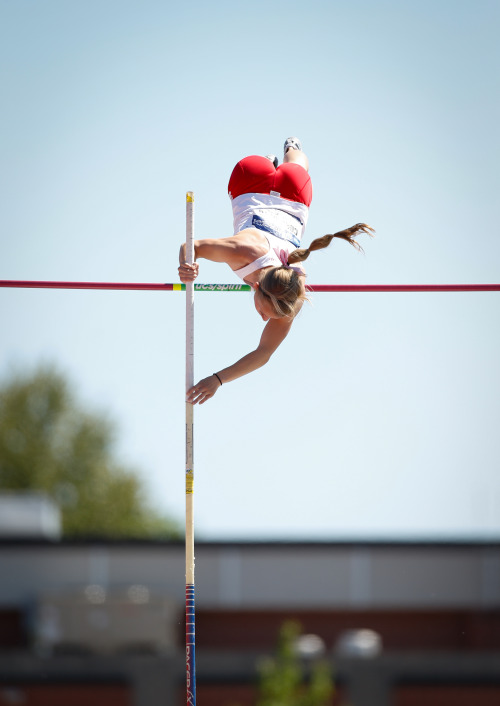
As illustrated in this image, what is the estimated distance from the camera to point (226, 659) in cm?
1633

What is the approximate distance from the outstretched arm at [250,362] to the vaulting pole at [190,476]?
10 centimetres

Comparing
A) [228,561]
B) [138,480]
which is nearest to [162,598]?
[228,561]

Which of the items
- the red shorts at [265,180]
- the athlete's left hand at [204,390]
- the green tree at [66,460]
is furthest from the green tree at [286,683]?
the green tree at [66,460]

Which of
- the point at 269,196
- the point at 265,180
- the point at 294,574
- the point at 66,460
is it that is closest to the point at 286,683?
the point at 269,196

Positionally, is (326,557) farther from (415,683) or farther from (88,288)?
(88,288)

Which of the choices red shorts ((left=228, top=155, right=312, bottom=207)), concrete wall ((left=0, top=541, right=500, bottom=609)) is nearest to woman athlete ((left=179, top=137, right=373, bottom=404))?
red shorts ((left=228, top=155, right=312, bottom=207))

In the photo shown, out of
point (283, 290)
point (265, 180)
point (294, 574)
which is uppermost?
point (265, 180)

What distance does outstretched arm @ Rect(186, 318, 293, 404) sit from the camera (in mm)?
7004

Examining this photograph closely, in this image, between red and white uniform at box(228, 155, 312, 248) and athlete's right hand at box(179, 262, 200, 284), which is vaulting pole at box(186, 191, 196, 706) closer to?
athlete's right hand at box(179, 262, 200, 284)

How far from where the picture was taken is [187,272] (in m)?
7.03

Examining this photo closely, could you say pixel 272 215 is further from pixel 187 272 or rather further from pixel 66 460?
pixel 66 460

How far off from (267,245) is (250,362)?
2.56ft

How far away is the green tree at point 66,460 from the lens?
4422cm

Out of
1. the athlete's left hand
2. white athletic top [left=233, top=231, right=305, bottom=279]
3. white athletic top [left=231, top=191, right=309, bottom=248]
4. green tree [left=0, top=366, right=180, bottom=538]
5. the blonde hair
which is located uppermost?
green tree [left=0, top=366, right=180, bottom=538]
